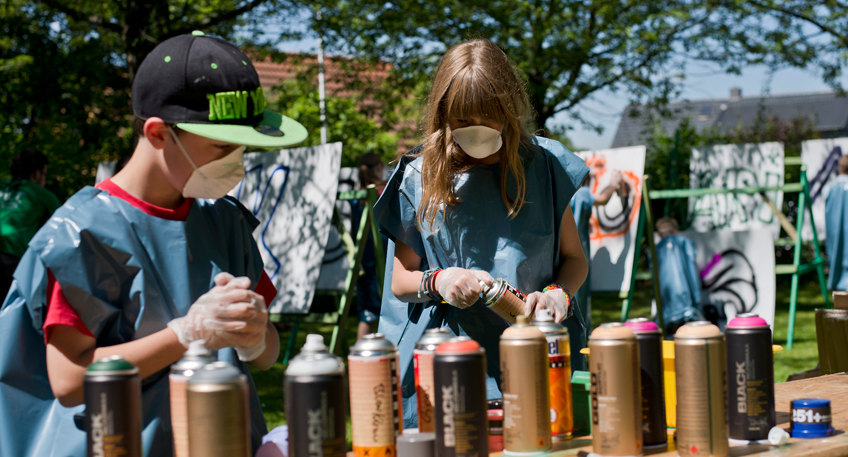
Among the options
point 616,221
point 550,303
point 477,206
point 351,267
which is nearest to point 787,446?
point 550,303

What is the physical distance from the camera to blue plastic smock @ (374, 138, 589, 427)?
2.16 m

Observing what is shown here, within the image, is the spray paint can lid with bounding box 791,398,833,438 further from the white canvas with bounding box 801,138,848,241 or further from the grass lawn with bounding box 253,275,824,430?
the white canvas with bounding box 801,138,848,241

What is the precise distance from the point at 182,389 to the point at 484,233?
45.7 inches

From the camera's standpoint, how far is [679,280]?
744cm

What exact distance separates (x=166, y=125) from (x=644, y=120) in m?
11.5

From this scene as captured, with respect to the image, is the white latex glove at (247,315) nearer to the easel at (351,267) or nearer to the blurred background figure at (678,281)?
the easel at (351,267)

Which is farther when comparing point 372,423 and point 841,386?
point 841,386

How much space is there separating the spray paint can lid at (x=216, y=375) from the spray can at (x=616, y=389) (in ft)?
2.06

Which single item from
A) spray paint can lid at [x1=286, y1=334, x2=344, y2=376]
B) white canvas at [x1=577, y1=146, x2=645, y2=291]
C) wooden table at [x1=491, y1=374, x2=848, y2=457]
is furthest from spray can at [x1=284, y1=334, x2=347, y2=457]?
white canvas at [x1=577, y1=146, x2=645, y2=291]

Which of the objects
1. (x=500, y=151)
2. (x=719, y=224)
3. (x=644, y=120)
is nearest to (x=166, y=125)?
(x=500, y=151)

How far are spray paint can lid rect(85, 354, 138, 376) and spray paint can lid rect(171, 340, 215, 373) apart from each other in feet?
0.25

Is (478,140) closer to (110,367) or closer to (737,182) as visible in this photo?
(110,367)

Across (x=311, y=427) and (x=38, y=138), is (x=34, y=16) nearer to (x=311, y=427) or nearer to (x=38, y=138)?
(x=38, y=138)

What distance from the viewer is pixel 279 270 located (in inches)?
233
